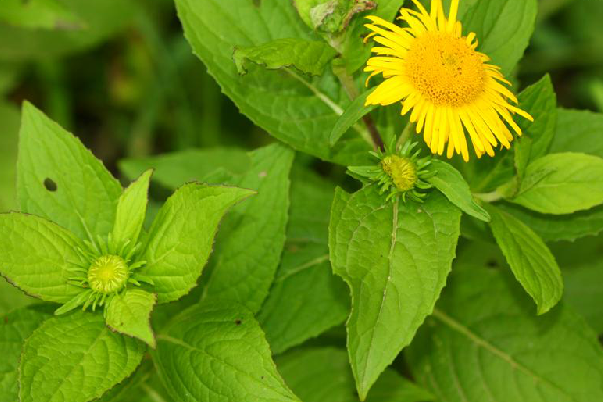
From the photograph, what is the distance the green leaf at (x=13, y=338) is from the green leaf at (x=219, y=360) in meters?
0.39

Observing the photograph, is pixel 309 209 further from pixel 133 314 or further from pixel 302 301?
pixel 133 314

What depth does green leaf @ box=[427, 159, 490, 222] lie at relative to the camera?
1.93m

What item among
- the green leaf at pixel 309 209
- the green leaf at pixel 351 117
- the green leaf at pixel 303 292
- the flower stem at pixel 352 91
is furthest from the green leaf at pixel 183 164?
the green leaf at pixel 351 117

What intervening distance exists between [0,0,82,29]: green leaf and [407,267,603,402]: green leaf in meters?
1.92

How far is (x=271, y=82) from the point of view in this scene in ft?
7.95

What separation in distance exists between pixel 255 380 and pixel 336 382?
2.62 feet

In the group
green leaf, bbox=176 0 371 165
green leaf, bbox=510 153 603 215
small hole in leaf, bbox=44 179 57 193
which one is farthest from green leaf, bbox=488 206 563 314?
small hole in leaf, bbox=44 179 57 193

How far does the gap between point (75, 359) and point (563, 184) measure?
157cm

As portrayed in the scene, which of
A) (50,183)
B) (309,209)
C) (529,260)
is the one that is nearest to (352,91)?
(309,209)

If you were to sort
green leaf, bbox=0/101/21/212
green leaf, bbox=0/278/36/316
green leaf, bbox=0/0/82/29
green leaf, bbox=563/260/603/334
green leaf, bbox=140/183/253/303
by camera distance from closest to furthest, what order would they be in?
green leaf, bbox=140/183/253/303, green leaf, bbox=0/278/36/316, green leaf, bbox=0/0/82/29, green leaf, bbox=563/260/603/334, green leaf, bbox=0/101/21/212

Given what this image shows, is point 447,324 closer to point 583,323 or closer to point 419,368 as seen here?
point 419,368

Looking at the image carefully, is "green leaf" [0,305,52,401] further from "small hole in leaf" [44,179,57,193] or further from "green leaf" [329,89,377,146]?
"green leaf" [329,89,377,146]

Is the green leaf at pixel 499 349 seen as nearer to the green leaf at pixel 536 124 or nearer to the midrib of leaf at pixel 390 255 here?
the green leaf at pixel 536 124

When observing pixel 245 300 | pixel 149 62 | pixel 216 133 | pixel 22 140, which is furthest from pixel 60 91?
pixel 245 300
